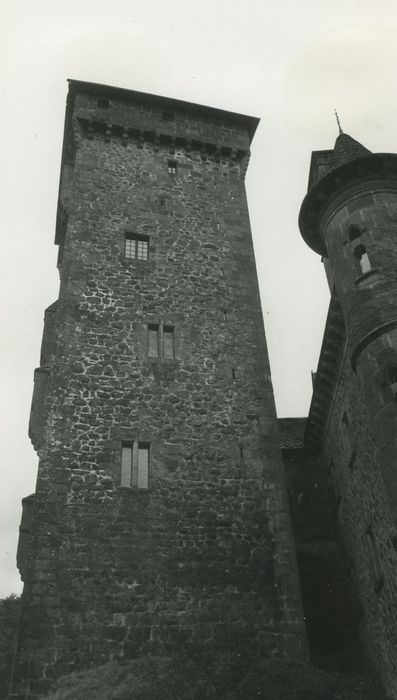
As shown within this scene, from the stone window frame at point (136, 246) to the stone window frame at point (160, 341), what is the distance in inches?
102

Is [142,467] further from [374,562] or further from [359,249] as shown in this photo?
[359,249]

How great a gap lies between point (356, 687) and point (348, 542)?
5.15 metres

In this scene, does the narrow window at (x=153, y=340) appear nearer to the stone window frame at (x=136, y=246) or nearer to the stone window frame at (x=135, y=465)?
the stone window frame at (x=136, y=246)

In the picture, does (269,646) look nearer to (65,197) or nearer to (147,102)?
(65,197)

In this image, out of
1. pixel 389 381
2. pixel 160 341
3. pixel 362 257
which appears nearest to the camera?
pixel 389 381

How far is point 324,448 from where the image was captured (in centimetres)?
2233

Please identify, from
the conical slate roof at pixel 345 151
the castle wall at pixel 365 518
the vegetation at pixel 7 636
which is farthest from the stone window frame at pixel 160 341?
the vegetation at pixel 7 636

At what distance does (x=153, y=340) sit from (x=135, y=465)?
13.7ft

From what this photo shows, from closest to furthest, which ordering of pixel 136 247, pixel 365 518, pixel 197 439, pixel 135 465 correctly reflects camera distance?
pixel 135 465 → pixel 365 518 → pixel 197 439 → pixel 136 247

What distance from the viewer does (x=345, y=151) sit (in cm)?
1856

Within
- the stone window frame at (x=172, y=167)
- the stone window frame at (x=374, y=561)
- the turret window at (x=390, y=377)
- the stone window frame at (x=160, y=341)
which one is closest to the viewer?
the turret window at (x=390, y=377)

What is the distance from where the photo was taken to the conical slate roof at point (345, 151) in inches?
714

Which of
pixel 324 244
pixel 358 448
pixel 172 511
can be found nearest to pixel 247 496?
pixel 172 511

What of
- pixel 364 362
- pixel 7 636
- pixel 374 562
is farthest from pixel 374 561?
pixel 7 636
